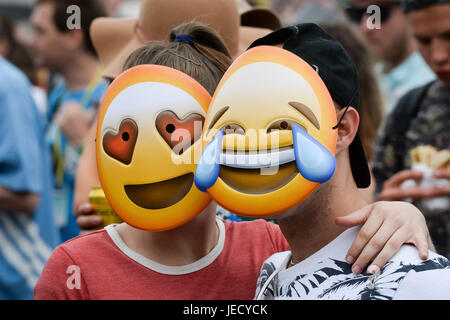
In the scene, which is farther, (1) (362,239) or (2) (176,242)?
(2) (176,242)

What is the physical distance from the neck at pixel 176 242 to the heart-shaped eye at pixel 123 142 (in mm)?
262

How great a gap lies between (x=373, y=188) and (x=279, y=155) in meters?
1.70

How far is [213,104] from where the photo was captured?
124 cm

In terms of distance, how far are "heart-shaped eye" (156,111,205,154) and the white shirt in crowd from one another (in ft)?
1.12

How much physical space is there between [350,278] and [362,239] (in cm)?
8

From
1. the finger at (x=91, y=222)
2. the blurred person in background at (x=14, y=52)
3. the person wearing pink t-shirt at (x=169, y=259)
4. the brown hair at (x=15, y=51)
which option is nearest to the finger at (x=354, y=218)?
the person wearing pink t-shirt at (x=169, y=259)

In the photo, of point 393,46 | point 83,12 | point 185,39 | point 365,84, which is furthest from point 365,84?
point 185,39

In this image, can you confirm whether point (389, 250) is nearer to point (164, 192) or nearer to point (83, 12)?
point (164, 192)

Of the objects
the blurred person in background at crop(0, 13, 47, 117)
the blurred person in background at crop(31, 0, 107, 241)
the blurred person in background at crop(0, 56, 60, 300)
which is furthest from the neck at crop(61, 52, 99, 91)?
the blurred person in background at crop(0, 13, 47, 117)

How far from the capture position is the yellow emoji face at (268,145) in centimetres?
116

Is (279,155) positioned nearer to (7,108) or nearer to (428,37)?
(428,37)

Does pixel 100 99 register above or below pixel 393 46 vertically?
below

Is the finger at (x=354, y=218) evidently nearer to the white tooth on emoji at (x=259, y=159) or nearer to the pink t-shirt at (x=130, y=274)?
the white tooth on emoji at (x=259, y=159)

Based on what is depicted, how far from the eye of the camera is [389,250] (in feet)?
4.12
